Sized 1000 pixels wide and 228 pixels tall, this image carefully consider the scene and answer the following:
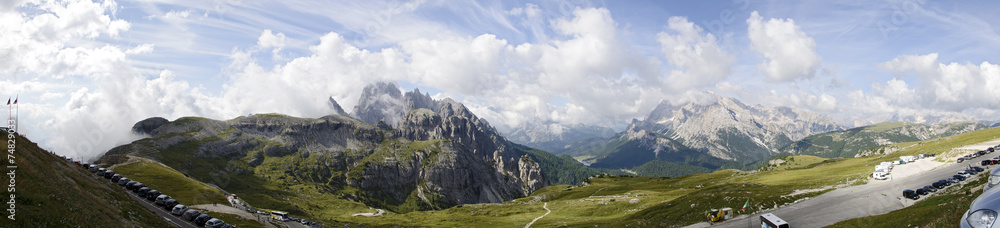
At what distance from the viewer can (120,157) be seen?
167m

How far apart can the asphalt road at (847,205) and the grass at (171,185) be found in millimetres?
133138

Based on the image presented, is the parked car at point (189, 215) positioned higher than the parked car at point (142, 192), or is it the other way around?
the parked car at point (142, 192)

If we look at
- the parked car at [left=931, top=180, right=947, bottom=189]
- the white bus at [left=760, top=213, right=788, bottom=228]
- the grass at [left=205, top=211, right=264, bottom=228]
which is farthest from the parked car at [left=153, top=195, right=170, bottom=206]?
the parked car at [left=931, top=180, right=947, bottom=189]

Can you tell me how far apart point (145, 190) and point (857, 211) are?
426 ft

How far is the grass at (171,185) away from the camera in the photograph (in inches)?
4291

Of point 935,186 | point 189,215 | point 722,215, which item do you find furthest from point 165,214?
point 935,186

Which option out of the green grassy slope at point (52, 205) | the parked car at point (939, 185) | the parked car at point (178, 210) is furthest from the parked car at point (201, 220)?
the parked car at point (939, 185)

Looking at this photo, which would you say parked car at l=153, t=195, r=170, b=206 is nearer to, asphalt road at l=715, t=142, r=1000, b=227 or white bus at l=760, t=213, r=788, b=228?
asphalt road at l=715, t=142, r=1000, b=227

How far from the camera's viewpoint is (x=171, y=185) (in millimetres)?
124812

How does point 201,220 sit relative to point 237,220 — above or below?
above

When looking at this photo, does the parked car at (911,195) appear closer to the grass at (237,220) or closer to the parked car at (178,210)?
the grass at (237,220)

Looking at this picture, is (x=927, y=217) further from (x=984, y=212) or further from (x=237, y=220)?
(x=237, y=220)

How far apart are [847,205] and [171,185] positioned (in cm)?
17866

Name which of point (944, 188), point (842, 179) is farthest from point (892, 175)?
point (944, 188)
